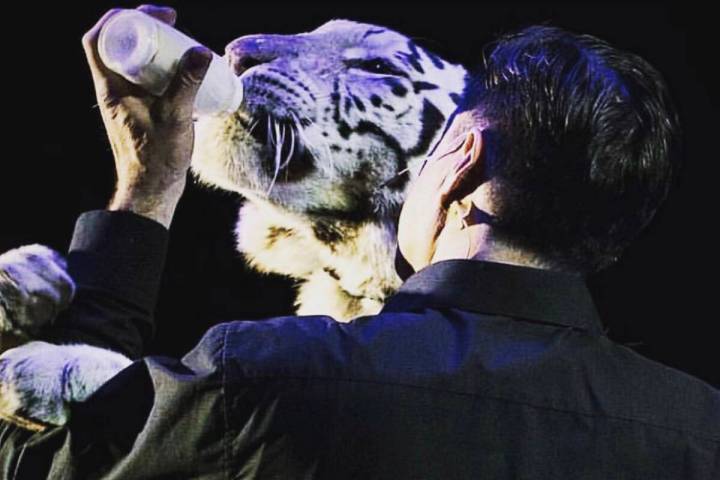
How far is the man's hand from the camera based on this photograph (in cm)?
122

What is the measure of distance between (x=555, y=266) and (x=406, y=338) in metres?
0.20

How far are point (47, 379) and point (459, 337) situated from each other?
0.36 m

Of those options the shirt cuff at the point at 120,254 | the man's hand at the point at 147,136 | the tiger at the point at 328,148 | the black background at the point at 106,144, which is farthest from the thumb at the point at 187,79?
the black background at the point at 106,144

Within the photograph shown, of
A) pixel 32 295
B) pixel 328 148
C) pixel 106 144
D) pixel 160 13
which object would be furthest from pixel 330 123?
pixel 32 295

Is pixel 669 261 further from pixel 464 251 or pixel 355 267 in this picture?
pixel 464 251

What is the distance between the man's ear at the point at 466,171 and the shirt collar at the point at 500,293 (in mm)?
85

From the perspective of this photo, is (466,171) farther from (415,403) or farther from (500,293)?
(415,403)

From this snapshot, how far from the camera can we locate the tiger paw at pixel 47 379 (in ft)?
3.52

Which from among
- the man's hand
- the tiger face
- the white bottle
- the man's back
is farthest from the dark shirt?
the tiger face

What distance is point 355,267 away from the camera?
1827 mm

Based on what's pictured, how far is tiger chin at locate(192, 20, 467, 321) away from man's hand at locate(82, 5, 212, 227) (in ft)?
1.58

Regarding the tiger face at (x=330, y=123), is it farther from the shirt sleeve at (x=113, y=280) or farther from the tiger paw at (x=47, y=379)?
the tiger paw at (x=47, y=379)

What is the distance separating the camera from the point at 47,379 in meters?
1.09

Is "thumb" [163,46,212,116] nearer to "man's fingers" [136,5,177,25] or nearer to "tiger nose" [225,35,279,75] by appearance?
"man's fingers" [136,5,177,25]
